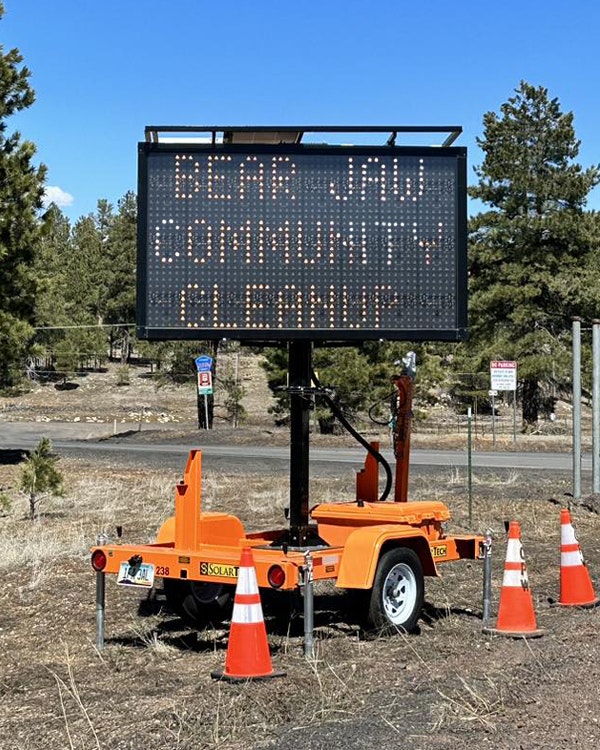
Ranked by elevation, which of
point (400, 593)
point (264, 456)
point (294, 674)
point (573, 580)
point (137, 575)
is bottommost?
point (264, 456)

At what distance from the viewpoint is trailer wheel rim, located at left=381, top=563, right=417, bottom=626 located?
25.2 feet

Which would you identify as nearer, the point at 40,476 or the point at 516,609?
the point at 516,609

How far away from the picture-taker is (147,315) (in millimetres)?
7629

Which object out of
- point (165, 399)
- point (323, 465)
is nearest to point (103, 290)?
point (165, 399)

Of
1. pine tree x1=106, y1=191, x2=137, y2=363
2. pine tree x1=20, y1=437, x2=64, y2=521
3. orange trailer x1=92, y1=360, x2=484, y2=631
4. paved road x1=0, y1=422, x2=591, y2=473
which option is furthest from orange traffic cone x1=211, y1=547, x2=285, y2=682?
pine tree x1=106, y1=191, x2=137, y2=363

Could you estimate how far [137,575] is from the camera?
7.34m

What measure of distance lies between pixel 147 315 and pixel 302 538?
2.08 metres

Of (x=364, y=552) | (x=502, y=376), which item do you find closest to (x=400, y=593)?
(x=364, y=552)

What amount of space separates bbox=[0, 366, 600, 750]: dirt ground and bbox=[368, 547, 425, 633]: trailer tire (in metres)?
0.13

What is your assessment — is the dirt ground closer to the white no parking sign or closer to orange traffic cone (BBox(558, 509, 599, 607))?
orange traffic cone (BBox(558, 509, 599, 607))

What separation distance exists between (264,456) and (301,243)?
24.5m

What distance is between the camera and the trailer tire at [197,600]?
324 inches

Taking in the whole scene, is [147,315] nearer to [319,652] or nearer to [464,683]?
[319,652]

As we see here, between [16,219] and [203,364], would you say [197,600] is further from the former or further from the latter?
[203,364]
